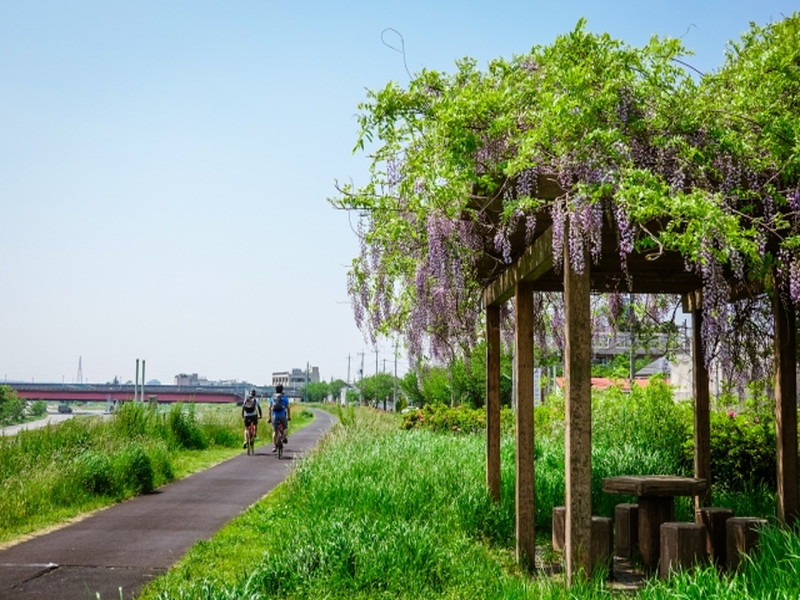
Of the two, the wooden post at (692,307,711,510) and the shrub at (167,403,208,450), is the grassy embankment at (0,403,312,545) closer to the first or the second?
the shrub at (167,403,208,450)

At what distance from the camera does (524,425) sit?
284 inches

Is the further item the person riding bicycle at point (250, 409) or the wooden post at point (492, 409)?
the person riding bicycle at point (250, 409)

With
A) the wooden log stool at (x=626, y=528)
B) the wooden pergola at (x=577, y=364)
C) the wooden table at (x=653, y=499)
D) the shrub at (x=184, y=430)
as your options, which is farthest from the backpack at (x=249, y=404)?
the wooden table at (x=653, y=499)

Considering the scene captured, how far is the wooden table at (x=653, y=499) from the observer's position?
299 inches

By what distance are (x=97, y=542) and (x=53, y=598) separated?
2.46 meters

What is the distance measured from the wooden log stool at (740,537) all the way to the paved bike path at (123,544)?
4420 millimetres

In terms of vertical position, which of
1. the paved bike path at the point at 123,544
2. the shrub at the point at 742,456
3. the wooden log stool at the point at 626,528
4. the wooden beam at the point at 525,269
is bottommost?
the paved bike path at the point at 123,544

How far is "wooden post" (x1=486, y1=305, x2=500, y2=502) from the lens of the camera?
8758mm

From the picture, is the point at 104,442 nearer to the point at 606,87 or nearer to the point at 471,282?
the point at 471,282

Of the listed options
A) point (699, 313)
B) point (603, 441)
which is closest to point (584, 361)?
point (699, 313)

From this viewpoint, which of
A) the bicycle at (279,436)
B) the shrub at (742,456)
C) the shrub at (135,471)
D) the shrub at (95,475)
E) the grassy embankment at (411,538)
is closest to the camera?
the grassy embankment at (411,538)

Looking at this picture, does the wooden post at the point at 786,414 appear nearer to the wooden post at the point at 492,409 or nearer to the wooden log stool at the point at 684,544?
the wooden log stool at the point at 684,544

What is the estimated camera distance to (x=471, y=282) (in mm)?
8852

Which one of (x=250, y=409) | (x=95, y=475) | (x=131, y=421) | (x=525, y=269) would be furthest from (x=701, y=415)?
(x=250, y=409)
